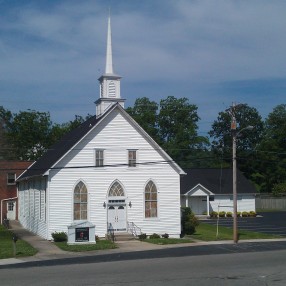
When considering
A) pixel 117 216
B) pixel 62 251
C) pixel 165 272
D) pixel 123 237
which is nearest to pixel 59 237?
pixel 123 237

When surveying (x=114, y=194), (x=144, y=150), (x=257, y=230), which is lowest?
(x=257, y=230)

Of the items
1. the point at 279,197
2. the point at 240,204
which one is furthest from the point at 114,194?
the point at 279,197

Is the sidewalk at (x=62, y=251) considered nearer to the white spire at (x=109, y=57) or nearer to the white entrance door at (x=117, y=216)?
the white entrance door at (x=117, y=216)

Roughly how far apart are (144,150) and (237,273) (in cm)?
1997

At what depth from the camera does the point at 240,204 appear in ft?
212

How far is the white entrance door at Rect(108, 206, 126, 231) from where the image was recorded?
3738 cm

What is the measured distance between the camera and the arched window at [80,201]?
3666 cm

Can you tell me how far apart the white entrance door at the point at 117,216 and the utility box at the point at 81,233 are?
356cm

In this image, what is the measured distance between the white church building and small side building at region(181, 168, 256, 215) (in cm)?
2216

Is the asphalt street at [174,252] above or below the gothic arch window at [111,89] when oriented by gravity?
below

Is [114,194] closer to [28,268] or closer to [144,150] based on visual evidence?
[144,150]

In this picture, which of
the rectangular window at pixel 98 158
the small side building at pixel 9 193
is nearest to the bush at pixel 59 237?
the rectangular window at pixel 98 158

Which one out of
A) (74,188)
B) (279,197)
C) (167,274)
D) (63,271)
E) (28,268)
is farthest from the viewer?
(279,197)

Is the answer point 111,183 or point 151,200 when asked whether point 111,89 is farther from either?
point 151,200
